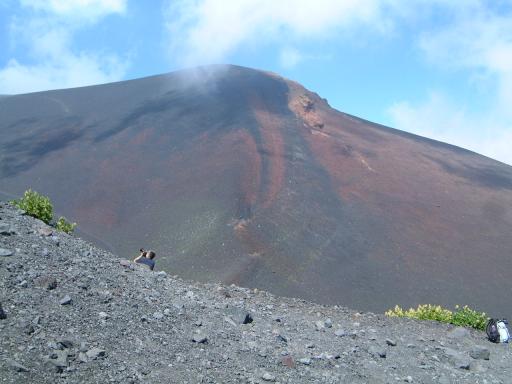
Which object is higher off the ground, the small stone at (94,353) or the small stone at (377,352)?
the small stone at (377,352)

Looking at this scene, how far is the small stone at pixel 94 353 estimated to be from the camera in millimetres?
4859

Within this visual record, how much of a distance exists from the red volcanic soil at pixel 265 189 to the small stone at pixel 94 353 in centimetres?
811

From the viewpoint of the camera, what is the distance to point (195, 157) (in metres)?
20.9

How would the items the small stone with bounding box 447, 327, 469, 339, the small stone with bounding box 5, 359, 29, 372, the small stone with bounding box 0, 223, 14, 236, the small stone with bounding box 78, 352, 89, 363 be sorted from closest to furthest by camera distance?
the small stone with bounding box 5, 359, 29, 372
the small stone with bounding box 78, 352, 89, 363
the small stone with bounding box 0, 223, 14, 236
the small stone with bounding box 447, 327, 469, 339

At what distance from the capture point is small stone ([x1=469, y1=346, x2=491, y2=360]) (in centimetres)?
779

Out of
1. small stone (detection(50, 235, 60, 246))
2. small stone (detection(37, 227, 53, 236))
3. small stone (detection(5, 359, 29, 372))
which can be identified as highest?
small stone (detection(37, 227, 53, 236))

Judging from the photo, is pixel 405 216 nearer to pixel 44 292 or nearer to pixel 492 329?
pixel 492 329

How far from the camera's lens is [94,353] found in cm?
490

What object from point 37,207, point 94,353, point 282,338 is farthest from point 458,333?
point 37,207

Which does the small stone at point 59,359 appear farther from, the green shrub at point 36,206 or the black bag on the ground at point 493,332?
the black bag on the ground at point 493,332

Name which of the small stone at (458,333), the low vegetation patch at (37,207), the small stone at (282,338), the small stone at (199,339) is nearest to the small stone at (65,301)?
the small stone at (199,339)

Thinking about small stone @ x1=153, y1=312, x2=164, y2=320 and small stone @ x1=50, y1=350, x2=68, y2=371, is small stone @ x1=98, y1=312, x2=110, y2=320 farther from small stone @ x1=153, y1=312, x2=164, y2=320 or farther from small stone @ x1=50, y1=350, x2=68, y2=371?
small stone @ x1=50, y1=350, x2=68, y2=371

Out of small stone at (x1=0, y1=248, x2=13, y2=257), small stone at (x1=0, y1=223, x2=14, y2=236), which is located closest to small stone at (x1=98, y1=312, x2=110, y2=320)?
small stone at (x1=0, y1=248, x2=13, y2=257)

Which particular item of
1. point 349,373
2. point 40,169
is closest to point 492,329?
point 349,373
